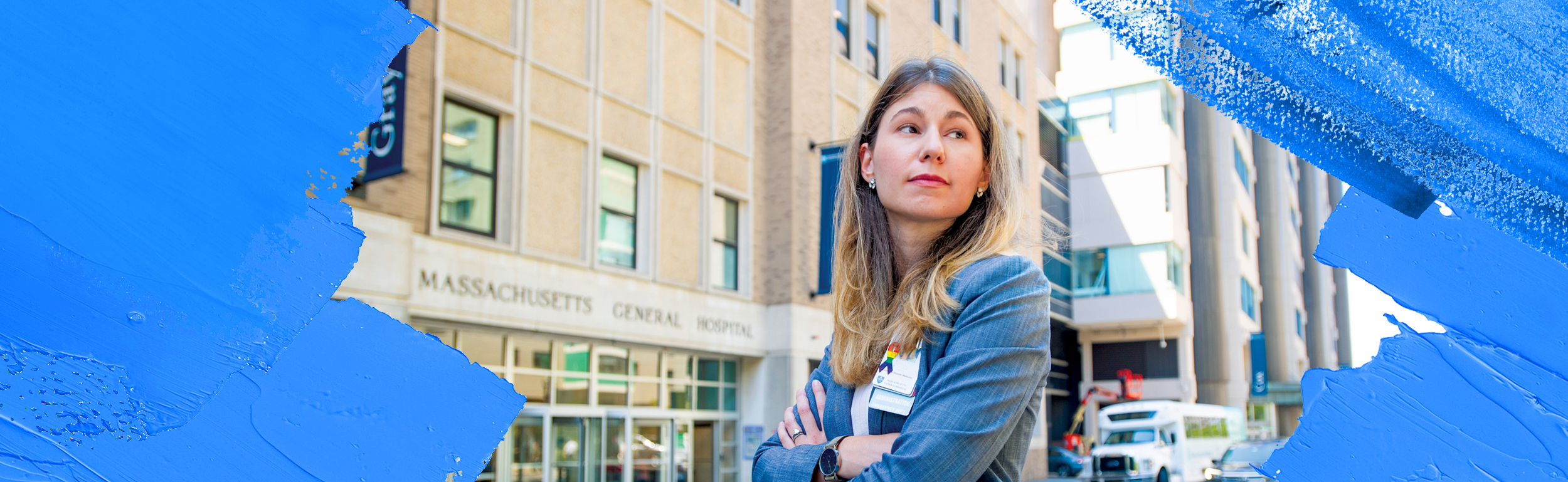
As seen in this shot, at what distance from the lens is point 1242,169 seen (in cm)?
5491

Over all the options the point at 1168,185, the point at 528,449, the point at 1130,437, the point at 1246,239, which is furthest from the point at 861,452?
the point at 1246,239

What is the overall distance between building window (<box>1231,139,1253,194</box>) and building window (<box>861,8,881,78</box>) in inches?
1280

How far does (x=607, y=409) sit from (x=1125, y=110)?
97.0ft

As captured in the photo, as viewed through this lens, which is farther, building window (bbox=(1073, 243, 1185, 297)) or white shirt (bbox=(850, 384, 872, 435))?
building window (bbox=(1073, 243, 1185, 297))

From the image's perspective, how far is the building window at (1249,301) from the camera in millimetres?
50625

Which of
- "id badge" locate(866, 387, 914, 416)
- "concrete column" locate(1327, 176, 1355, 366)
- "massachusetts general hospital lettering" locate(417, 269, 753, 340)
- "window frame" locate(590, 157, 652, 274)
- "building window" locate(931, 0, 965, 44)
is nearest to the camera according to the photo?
"id badge" locate(866, 387, 914, 416)

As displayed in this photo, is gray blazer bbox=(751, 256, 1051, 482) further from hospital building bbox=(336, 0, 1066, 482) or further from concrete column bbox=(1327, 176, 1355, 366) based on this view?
concrete column bbox=(1327, 176, 1355, 366)

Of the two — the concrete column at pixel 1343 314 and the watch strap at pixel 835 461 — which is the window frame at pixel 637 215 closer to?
the watch strap at pixel 835 461

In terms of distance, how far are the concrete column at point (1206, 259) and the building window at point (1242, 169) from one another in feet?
6.91

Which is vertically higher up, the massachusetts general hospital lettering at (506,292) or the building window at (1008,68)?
the building window at (1008,68)

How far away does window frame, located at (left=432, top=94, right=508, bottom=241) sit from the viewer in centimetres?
1304

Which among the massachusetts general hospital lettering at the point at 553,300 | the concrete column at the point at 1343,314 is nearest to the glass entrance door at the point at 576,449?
the massachusetts general hospital lettering at the point at 553,300

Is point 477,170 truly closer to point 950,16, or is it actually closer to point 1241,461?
point 1241,461

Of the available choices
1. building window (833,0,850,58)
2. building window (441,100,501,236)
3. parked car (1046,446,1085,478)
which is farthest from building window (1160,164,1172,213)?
building window (441,100,501,236)
